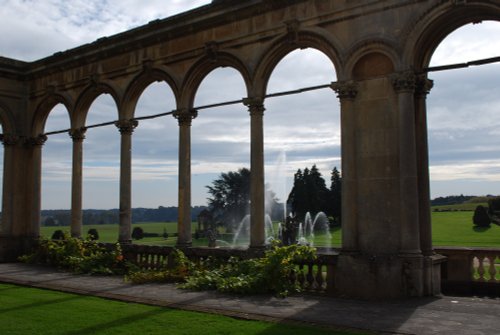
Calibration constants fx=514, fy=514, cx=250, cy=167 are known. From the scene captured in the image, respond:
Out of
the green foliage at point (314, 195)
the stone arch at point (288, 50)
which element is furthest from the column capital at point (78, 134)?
the green foliage at point (314, 195)

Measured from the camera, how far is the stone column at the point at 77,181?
63.0ft

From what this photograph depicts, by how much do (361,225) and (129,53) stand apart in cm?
1027

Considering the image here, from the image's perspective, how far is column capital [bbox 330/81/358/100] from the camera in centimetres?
1259

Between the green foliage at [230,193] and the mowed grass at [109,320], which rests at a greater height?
the green foliage at [230,193]

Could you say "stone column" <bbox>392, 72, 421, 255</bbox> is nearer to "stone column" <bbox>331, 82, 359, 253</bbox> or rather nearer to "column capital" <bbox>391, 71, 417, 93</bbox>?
"column capital" <bbox>391, 71, 417, 93</bbox>

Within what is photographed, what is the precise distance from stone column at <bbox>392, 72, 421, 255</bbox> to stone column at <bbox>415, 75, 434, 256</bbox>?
0.51 meters

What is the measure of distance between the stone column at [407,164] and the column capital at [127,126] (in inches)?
371

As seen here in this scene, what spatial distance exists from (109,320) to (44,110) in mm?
14543

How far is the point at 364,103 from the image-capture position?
1253cm

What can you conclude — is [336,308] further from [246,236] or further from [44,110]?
[246,236]

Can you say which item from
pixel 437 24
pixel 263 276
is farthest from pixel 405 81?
pixel 263 276

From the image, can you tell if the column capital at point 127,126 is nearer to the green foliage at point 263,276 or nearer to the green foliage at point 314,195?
the green foliage at point 263,276

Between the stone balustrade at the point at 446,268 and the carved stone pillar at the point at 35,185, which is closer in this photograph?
the stone balustrade at the point at 446,268

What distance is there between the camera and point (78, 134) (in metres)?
19.5
